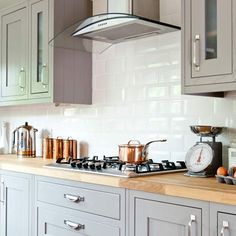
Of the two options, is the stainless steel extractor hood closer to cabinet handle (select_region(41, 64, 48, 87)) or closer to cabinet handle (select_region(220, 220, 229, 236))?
cabinet handle (select_region(41, 64, 48, 87))

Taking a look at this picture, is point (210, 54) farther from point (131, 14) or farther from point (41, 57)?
point (41, 57)

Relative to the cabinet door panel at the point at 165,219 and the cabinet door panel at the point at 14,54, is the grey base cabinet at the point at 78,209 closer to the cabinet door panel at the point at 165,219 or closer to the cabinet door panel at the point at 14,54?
the cabinet door panel at the point at 165,219

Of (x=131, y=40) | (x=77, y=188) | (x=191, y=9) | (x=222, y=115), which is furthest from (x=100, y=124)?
(x=191, y=9)

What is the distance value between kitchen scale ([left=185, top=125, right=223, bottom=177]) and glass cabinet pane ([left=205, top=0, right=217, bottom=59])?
0.42 metres

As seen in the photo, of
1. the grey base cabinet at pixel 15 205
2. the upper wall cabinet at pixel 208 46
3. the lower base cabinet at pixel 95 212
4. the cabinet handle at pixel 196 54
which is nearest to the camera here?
the lower base cabinet at pixel 95 212

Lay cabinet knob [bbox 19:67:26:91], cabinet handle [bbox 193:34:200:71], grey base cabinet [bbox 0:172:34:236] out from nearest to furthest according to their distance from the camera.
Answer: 1. cabinet handle [bbox 193:34:200:71]
2. grey base cabinet [bbox 0:172:34:236]
3. cabinet knob [bbox 19:67:26:91]

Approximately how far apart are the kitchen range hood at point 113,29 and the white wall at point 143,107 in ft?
0.27

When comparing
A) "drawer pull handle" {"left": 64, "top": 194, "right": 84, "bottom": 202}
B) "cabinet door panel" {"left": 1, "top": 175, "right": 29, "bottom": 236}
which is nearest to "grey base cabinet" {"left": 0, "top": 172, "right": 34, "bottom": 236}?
"cabinet door panel" {"left": 1, "top": 175, "right": 29, "bottom": 236}

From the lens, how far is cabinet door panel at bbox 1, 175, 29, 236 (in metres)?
2.75

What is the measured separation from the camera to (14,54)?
3.42 meters

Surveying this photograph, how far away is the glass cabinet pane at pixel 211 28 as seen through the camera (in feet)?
6.57

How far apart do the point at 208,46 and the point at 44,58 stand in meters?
1.48

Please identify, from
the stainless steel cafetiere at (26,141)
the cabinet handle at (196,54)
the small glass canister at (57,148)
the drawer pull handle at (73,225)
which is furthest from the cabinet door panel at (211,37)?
Result: the stainless steel cafetiere at (26,141)

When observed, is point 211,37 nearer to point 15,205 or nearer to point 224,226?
point 224,226
